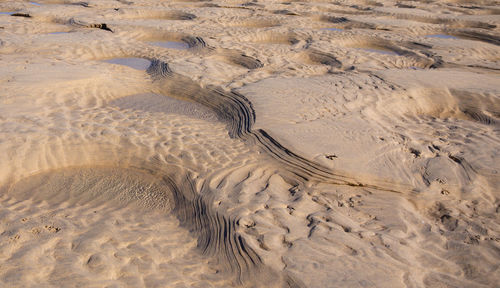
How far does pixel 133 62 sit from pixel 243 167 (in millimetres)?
4038

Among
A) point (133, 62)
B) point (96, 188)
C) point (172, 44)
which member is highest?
point (172, 44)

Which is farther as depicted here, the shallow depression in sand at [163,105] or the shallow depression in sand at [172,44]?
the shallow depression in sand at [172,44]

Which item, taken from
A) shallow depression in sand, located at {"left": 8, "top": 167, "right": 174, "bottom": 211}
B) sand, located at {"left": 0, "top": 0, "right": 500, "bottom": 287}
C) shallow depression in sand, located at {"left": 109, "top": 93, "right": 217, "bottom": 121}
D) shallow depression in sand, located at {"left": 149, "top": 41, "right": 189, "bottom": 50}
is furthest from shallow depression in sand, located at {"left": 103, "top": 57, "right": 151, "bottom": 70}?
shallow depression in sand, located at {"left": 8, "top": 167, "right": 174, "bottom": 211}

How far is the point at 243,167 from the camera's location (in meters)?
3.29

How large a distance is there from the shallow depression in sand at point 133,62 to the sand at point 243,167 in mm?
57

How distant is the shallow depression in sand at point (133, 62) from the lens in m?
6.11

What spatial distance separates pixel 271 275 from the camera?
215cm

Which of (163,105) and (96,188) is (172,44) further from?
(96,188)

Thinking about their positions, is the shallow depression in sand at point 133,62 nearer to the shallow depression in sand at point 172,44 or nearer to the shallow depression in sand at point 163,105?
the shallow depression in sand at point 172,44

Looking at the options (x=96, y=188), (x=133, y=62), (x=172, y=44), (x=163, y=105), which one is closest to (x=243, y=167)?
(x=96, y=188)

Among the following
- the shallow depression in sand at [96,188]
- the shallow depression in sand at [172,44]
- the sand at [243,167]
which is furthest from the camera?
the shallow depression in sand at [172,44]

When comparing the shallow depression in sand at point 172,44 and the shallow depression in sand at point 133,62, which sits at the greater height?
the shallow depression in sand at point 172,44

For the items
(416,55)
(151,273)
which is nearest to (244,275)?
(151,273)

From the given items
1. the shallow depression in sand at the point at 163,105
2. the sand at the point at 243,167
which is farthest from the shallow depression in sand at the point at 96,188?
the shallow depression in sand at the point at 163,105
